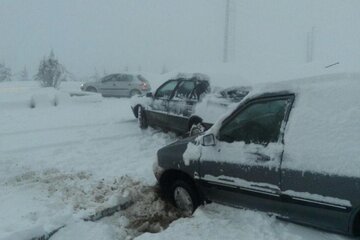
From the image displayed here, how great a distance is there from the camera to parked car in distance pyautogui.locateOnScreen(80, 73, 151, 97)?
24.9 m

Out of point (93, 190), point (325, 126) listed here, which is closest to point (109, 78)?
point (93, 190)

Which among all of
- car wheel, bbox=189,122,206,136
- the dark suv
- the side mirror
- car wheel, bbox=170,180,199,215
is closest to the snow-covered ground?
car wheel, bbox=170,180,199,215

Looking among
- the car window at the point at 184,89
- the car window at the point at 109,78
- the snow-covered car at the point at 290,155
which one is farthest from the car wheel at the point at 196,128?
the car window at the point at 109,78

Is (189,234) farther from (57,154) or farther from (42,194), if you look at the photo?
(57,154)

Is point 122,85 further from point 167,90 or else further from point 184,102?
point 184,102

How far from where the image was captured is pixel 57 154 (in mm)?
9508

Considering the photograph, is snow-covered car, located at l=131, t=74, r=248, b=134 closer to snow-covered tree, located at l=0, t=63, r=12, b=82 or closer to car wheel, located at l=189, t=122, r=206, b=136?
car wheel, located at l=189, t=122, r=206, b=136

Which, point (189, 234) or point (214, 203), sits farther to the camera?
point (214, 203)

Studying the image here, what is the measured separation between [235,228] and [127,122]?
9210 millimetres

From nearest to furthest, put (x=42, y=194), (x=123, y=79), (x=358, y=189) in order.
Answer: (x=358, y=189)
(x=42, y=194)
(x=123, y=79)

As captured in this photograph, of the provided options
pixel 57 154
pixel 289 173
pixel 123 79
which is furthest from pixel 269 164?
pixel 123 79

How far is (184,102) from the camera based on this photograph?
34.3ft

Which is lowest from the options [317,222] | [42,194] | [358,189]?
[42,194]

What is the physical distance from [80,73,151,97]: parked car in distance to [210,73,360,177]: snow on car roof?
2044 cm
